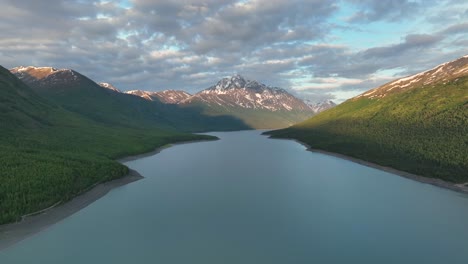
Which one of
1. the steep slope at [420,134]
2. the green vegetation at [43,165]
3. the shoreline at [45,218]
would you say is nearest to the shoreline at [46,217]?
the shoreline at [45,218]

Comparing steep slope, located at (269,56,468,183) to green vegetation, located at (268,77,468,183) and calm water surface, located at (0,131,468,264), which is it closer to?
green vegetation, located at (268,77,468,183)

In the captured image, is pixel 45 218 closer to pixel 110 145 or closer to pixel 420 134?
pixel 110 145

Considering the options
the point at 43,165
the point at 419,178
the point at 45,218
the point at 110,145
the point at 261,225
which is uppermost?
the point at 110,145

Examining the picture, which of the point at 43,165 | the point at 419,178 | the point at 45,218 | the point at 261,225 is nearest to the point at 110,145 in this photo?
the point at 43,165

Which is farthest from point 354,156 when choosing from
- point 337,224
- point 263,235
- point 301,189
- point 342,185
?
point 263,235

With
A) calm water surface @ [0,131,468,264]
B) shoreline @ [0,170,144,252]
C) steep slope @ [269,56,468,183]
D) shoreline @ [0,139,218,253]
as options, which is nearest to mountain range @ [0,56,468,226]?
steep slope @ [269,56,468,183]

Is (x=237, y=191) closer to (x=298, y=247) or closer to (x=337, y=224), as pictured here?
(x=337, y=224)
